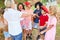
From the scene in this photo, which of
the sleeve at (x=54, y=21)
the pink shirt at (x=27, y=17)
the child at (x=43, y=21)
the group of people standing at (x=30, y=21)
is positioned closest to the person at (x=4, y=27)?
the group of people standing at (x=30, y=21)

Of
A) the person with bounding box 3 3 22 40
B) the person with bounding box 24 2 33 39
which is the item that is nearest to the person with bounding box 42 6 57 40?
the person with bounding box 24 2 33 39

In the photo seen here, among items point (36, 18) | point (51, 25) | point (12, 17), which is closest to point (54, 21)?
point (51, 25)

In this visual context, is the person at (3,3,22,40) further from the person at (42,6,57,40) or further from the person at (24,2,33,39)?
the person at (42,6,57,40)

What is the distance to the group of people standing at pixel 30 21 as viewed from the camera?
1.74 metres

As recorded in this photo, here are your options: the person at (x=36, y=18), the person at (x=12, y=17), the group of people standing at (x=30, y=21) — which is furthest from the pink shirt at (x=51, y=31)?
the person at (x=12, y=17)

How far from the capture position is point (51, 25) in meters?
1.76

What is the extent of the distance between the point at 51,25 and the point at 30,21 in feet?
0.64

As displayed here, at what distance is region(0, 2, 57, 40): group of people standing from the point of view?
5.71 ft

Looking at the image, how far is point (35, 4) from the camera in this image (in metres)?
1.73

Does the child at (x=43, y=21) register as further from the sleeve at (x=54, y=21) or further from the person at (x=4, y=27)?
the person at (x=4, y=27)

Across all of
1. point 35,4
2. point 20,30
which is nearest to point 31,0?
point 35,4

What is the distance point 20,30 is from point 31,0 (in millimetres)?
292

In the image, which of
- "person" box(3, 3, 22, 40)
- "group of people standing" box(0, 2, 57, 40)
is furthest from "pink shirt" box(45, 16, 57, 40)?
"person" box(3, 3, 22, 40)

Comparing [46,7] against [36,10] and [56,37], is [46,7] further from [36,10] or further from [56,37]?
[56,37]
